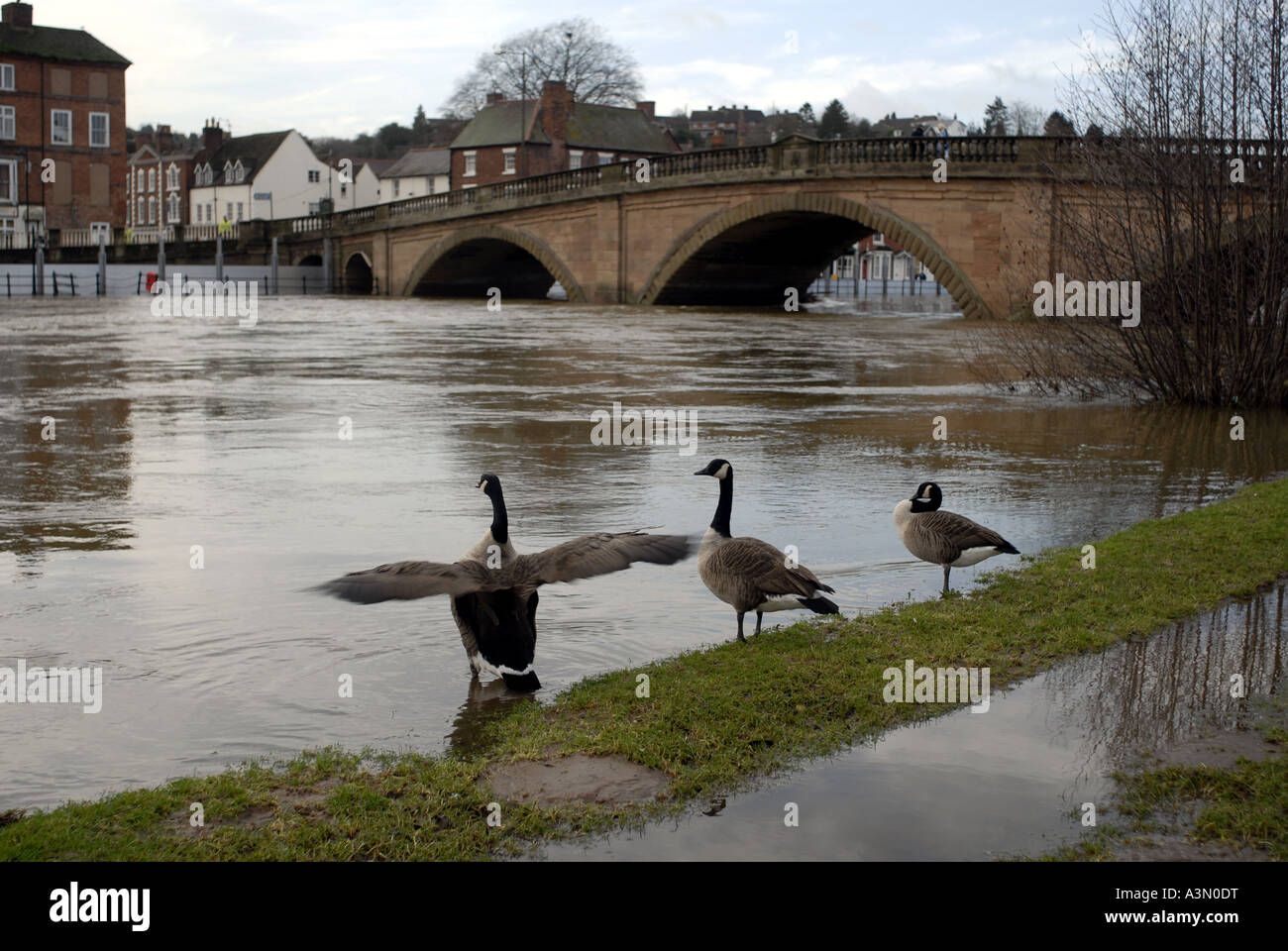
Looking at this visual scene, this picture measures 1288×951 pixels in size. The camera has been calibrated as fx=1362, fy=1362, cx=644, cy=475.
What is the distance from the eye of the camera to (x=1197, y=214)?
51.6 ft

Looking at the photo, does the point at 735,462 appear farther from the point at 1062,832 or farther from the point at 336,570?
the point at 1062,832

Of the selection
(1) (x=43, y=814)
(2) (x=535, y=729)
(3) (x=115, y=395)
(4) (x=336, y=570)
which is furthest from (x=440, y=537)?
(3) (x=115, y=395)

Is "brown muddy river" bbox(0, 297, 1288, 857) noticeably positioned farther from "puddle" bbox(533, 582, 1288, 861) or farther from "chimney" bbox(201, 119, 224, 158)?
"chimney" bbox(201, 119, 224, 158)

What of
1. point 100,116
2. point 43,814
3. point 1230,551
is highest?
point 100,116

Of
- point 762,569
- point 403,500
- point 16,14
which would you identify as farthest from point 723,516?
point 16,14

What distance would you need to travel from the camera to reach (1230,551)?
8.51 metres

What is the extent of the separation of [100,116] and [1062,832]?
80.2 metres

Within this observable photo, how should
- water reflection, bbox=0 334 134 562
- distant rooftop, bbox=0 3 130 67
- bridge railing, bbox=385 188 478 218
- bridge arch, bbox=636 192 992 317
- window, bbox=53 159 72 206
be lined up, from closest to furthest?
water reflection, bbox=0 334 134 562 < bridge arch, bbox=636 192 992 317 < bridge railing, bbox=385 188 478 218 < distant rooftop, bbox=0 3 130 67 < window, bbox=53 159 72 206

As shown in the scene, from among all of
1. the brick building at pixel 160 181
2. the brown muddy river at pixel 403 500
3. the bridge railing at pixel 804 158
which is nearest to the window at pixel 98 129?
the bridge railing at pixel 804 158

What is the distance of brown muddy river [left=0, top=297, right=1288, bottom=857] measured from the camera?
6.16 m

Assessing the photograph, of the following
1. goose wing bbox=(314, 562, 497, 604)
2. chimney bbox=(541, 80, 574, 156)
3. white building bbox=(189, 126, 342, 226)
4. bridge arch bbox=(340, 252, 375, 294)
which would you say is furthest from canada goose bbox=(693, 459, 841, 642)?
white building bbox=(189, 126, 342, 226)

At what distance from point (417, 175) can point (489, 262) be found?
51.0 m

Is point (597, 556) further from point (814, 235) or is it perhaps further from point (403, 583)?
point (814, 235)

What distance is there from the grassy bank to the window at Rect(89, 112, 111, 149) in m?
76.7
